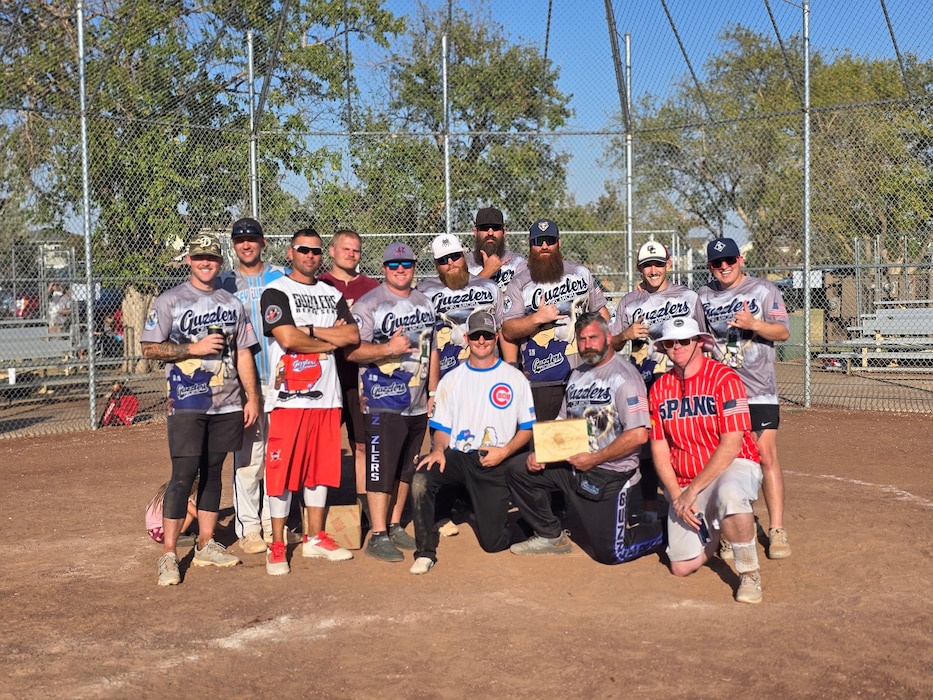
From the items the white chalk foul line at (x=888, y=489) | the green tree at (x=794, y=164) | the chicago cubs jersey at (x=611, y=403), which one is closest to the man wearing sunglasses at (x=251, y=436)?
the chicago cubs jersey at (x=611, y=403)

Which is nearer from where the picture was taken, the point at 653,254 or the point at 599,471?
the point at 599,471

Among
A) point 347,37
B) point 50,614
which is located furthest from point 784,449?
point 347,37

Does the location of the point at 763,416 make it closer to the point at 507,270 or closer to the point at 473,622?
the point at 507,270

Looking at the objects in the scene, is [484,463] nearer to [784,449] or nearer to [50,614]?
[50,614]

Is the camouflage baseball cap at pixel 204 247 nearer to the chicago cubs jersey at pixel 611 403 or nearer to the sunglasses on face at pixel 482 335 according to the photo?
the sunglasses on face at pixel 482 335

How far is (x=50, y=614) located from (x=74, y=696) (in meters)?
1.27

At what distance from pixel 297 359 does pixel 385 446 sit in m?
0.84

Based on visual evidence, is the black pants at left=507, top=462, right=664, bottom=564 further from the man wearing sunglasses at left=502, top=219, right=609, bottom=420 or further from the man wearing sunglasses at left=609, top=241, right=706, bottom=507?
the man wearing sunglasses at left=502, top=219, right=609, bottom=420

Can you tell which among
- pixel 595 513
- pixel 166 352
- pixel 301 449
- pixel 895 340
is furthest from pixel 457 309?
pixel 895 340

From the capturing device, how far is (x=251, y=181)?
13.6 meters

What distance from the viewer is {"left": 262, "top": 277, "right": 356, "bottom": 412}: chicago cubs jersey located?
247 inches

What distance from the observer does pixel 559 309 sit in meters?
7.09

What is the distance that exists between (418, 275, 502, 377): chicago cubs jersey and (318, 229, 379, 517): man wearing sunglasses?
513 mm

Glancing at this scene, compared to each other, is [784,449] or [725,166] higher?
[725,166]
